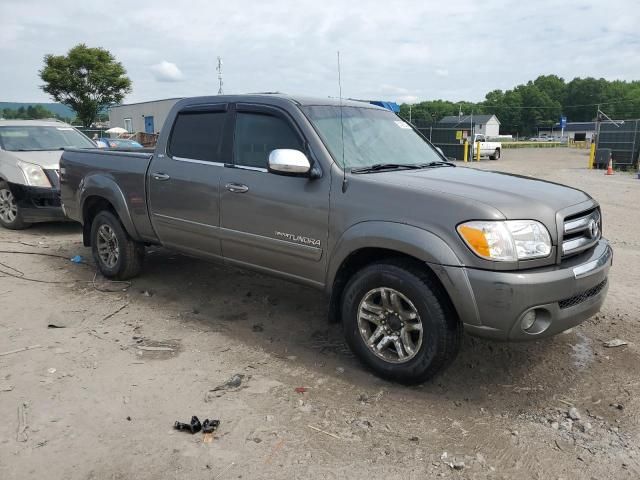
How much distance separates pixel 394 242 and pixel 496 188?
2.59ft

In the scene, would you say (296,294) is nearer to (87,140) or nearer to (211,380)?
(211,380)

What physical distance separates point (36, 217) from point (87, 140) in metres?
2.11

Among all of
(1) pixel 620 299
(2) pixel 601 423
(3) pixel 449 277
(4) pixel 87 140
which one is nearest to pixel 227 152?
(3) pixel 449 277

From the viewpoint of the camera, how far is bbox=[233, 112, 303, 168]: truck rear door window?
13.6 feet

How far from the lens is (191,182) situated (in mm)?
4672

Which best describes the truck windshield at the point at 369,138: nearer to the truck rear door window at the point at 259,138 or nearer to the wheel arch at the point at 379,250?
the truck rear door window at the point at 259,138

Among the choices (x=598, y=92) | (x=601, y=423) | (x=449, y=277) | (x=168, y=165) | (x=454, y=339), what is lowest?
(x=601, y=423)

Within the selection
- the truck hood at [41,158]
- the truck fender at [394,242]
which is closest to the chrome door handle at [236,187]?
the truck fender at [394,242]

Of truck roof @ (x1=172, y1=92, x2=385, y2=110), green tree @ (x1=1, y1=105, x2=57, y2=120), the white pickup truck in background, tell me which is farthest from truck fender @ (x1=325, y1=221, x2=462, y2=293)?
green tree @ (x1=1, y1=105, x2=57, y2=120)

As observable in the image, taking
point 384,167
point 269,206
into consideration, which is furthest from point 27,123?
point 384,167

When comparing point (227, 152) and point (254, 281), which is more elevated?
point (227, 152)

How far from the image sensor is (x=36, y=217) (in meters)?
8.27

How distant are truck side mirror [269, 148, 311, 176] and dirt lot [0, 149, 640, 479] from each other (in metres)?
1.42

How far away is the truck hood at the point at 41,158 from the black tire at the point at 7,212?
491 mm
